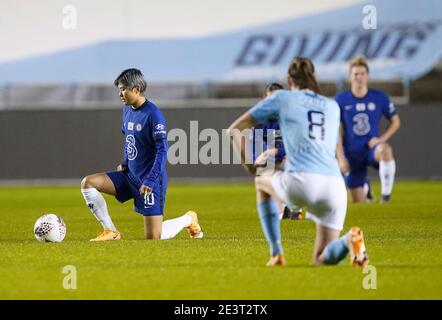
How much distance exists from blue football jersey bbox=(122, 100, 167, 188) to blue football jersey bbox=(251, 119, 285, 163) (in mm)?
2713

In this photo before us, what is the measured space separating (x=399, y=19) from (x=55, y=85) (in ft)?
30.4

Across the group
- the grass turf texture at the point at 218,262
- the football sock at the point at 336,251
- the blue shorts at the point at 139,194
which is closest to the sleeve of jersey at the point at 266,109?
the football sock at the point at 336,251

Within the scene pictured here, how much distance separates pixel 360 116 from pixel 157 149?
660 cm

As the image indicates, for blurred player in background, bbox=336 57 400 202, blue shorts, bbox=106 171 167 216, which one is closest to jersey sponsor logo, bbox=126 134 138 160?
blue shorts, bbox=106 171 167 216

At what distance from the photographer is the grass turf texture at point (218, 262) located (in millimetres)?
8055

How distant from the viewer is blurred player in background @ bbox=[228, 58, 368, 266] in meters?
8.75

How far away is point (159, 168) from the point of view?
38.2 feet

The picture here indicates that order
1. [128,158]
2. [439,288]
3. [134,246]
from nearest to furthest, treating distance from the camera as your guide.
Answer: [439,288] → [134,246] → [128,158]

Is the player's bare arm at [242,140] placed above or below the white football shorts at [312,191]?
above

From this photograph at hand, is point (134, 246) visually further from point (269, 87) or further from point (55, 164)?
point (55, 164)

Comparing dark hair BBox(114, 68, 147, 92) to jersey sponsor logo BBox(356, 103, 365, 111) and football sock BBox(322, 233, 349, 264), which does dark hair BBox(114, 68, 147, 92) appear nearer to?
football sock BBox(322, 233, 349, 264)

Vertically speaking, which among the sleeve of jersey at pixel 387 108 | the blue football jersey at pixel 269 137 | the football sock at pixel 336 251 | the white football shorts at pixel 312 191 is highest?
the sleeve of jersey at pixel 387 108

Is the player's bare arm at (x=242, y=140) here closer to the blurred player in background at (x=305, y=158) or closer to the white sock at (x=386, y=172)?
the blurred player in background at (x=305, y=158)

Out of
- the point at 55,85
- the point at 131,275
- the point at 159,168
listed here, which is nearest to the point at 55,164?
the point at 55,85
